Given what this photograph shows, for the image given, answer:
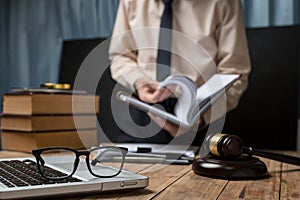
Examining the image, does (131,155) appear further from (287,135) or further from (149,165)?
(287,135)

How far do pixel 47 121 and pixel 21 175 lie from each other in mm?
582

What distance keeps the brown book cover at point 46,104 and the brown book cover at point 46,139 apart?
0.06m

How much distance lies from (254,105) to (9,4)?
1556mm

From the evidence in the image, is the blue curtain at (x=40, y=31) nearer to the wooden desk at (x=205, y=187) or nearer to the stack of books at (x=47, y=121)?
the stack of books at (x=47, y=121)

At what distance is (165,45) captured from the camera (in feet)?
4.31

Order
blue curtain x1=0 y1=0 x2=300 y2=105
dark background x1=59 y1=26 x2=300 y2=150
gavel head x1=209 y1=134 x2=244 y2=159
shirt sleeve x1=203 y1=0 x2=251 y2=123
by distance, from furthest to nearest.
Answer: blue curtain x1=0 y1=0 x2=300 y2=105 < dark background x1=59 y1=26 x2=300 y2=150 < shirt sleeve x1=203 y1=0 x2=251 y2=123 < gavel head x1=209 y1=134 x2=244 y2=159

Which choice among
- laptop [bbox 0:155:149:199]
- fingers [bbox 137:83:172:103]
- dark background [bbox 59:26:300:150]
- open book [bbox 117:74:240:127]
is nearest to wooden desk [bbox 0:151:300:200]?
laptop [bbox 0:155:149:199]

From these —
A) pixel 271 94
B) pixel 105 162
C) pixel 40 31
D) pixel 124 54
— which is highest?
pixel 40 31

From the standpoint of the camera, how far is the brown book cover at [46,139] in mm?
1156

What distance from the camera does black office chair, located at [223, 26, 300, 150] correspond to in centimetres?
161

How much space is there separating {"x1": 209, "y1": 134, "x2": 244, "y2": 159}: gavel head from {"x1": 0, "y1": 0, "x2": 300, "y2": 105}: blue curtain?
54.5 inches

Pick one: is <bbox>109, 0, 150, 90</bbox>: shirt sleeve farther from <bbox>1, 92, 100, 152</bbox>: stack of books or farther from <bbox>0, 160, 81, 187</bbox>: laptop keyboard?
<bbox>0, 160, 81, 187</bbox>: laptop keyboard

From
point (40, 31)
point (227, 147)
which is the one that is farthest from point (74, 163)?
point (40, 31)

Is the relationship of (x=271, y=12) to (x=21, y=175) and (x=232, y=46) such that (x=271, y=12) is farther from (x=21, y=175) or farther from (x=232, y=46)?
(x=21, y=175)
